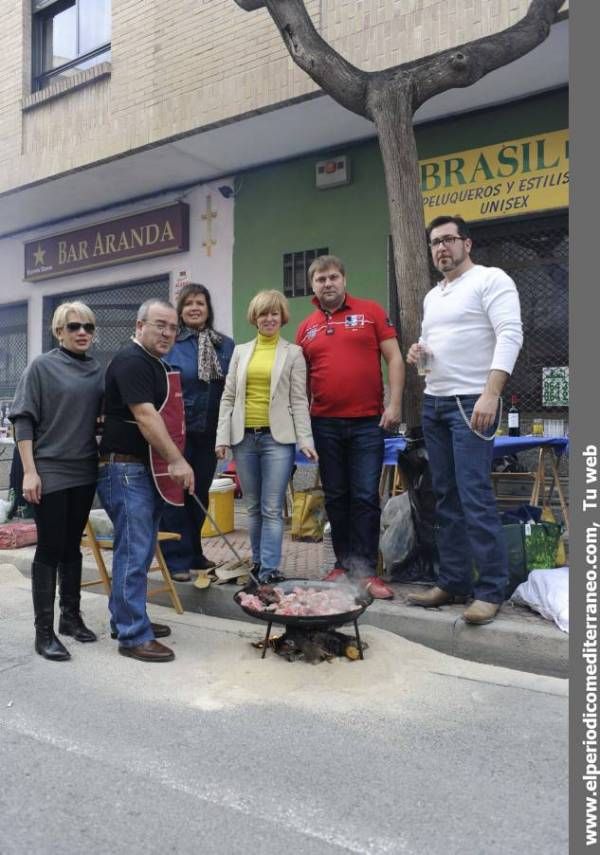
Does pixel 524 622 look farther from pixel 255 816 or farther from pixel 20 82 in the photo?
pixel 20 82

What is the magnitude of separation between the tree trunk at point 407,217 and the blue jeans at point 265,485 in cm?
105

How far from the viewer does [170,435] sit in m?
4.34

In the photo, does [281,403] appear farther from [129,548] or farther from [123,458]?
[129,548]

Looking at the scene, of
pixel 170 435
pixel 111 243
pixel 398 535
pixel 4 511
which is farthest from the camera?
pixel 111 243

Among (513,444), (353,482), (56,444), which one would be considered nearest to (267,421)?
(353,482)

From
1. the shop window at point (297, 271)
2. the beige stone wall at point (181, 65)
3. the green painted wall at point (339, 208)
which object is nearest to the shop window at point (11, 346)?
the beige stone wall at point (181, 65)

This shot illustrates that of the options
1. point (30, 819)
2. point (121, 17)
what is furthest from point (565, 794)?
point (121, 17)

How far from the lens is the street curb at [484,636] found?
154 inches

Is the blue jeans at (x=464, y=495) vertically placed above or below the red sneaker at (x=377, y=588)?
above

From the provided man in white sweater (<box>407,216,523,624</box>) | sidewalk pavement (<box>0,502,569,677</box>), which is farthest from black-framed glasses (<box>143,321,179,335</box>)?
sidewalk pavement (<box>0,502,569,677</box>)

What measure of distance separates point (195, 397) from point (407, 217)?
6.54 ft

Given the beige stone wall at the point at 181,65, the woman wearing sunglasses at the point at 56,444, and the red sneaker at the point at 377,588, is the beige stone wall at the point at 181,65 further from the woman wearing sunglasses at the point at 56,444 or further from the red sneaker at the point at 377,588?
the red sneaker at the point at 377,588

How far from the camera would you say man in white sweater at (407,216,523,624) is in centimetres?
402

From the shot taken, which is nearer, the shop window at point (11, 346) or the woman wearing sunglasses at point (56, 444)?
the woman wearing sunglasses at point (56, 444)
